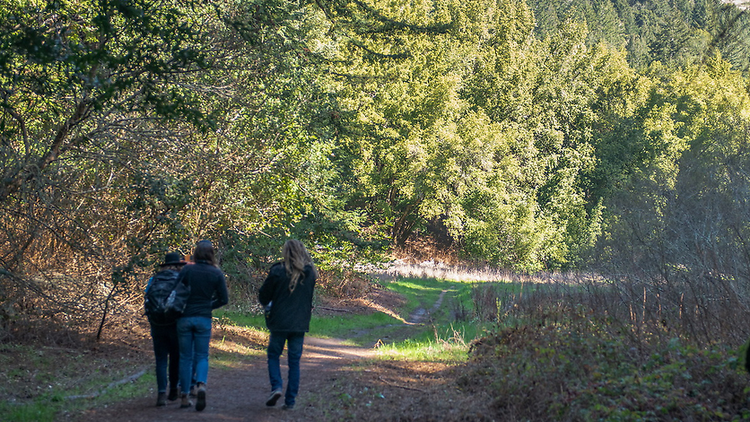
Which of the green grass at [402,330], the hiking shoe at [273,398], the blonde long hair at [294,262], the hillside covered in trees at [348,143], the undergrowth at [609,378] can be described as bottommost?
the green grass at [402,330]

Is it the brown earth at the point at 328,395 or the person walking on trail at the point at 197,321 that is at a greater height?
the person walking on trail at the point at 197,321

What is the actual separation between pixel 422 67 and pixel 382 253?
23308 mm

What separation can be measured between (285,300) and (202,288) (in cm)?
94

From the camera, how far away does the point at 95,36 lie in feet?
35.5

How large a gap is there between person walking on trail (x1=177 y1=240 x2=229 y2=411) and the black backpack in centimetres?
7

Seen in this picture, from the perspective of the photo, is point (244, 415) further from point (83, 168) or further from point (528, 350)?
point (83, 168)

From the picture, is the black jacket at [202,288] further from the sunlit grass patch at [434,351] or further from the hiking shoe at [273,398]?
the sunlit grass patch at [434,351]

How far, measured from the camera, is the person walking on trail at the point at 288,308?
7.07 meters

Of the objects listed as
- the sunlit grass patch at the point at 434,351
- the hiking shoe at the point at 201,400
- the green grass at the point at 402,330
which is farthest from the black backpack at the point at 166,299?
the green grass at the point at 402,330

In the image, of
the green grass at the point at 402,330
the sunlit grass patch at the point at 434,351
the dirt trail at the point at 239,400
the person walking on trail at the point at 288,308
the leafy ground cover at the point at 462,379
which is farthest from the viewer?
the green grass at the point at 402,330

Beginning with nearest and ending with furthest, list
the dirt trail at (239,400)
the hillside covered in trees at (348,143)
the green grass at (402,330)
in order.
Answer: the dirt trail at (239,400) < the hillside covered in trees at (348,143) < the green grass at (402,330)

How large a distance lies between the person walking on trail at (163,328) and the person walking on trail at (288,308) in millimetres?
1060

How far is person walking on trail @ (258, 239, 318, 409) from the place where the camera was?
7074 mm

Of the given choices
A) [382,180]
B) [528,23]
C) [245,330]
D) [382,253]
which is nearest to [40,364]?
[245,330]
